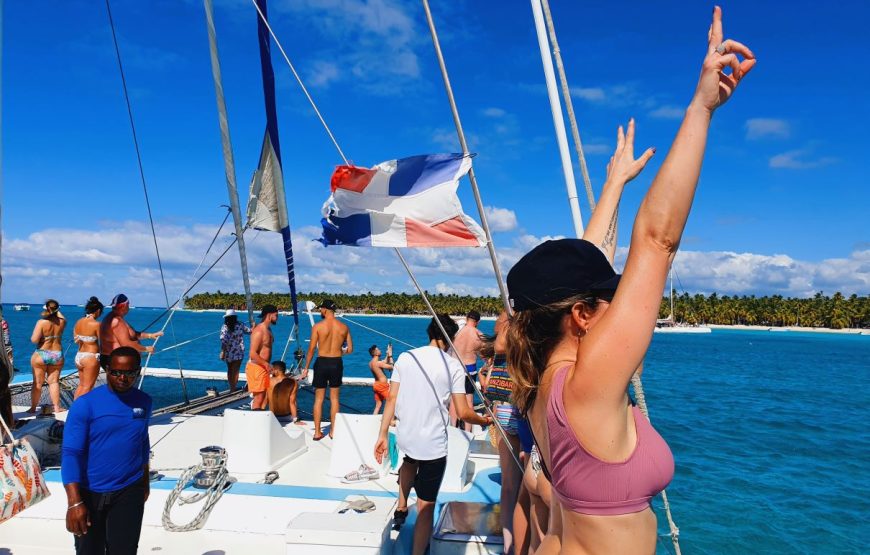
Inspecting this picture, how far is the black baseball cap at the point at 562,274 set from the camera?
1.45m

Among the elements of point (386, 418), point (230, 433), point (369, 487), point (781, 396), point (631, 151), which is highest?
point (631, 151)

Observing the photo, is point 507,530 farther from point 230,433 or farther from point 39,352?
point 39,352

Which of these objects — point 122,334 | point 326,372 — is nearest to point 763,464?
point 326,372

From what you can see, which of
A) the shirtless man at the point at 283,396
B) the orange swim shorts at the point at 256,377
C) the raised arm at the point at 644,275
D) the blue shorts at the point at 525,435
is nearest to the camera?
A: the raised arm at the point at 644,275

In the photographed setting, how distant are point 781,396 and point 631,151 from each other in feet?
99.8

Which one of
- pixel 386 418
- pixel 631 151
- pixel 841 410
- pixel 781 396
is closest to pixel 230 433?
pixel 386 418

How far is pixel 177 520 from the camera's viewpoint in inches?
200

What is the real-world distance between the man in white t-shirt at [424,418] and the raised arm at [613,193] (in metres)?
2.42

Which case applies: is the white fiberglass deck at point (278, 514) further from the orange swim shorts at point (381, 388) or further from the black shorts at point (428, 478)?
the orange swim shorts at point (381, 388)

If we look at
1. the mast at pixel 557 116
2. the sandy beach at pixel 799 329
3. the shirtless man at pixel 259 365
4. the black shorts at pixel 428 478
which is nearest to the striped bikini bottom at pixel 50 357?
the shirtless man at pixel 259 365

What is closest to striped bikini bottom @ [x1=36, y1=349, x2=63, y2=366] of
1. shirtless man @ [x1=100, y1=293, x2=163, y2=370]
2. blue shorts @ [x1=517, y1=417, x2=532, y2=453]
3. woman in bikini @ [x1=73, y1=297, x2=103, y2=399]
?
woman in bikini @ [x1=73, y1=297, x2=103, y2=399]

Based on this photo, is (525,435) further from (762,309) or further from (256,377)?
(762,309)

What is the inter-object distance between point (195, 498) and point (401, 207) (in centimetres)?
330

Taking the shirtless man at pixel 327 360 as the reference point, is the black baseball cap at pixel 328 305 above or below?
above
